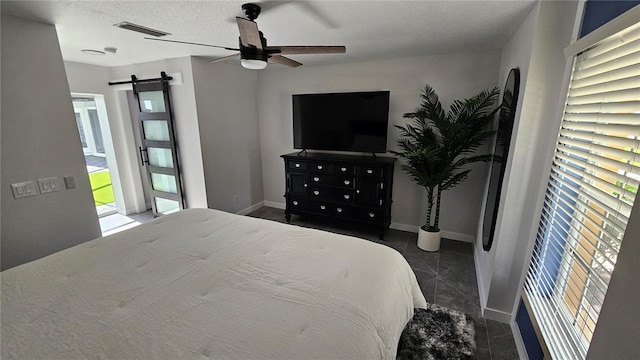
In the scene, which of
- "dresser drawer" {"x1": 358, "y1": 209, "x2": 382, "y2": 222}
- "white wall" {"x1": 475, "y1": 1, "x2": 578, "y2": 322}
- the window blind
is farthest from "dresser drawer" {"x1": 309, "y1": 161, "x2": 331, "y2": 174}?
the window blind

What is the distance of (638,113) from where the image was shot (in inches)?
35.1

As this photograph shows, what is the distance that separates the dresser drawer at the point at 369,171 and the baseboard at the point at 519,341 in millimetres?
1856

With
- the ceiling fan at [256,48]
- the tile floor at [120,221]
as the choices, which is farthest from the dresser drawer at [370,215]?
the tile floor at [120,221]

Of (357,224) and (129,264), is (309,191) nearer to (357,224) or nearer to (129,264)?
(357,224)

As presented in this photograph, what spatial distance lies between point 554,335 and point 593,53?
1.40 metres

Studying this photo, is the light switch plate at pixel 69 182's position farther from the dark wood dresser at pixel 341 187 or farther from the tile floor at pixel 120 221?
the dark wood dresser at pixel 341 187

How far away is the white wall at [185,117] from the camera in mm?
3188

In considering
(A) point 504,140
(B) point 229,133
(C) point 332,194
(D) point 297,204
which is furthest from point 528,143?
(B) point 229,133

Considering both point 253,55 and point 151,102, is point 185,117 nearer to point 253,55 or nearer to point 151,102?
point 151,102

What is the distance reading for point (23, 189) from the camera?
1971mm

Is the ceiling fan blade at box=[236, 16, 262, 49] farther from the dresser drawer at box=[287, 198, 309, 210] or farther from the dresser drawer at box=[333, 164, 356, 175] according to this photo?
the dresser drawer at box=[287, 198, 309, 210]

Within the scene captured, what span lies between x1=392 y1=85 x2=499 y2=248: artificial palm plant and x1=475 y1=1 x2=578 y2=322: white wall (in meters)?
0.65

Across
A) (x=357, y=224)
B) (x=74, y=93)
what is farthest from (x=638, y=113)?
(x=74, y=93)

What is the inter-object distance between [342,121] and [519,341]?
9.00 feet
